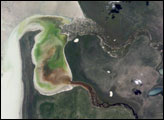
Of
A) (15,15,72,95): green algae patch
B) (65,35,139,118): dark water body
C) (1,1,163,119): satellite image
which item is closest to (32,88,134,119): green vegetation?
(1,1,163,119): satellite image

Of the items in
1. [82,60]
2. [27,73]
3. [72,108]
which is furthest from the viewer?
[27,73]

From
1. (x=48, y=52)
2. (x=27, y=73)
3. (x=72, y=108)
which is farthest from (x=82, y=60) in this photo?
(x=27, y=73)

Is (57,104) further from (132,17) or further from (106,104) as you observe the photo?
(132,17)

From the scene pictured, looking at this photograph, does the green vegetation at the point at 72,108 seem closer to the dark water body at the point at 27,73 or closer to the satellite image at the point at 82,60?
the satellite image at the point at 82,60

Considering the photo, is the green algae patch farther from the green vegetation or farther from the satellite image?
the green vegetation

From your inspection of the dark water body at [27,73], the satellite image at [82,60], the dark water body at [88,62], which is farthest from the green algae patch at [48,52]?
the dark water body at [88,62]

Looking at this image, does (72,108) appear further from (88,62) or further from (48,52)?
(48,52)
